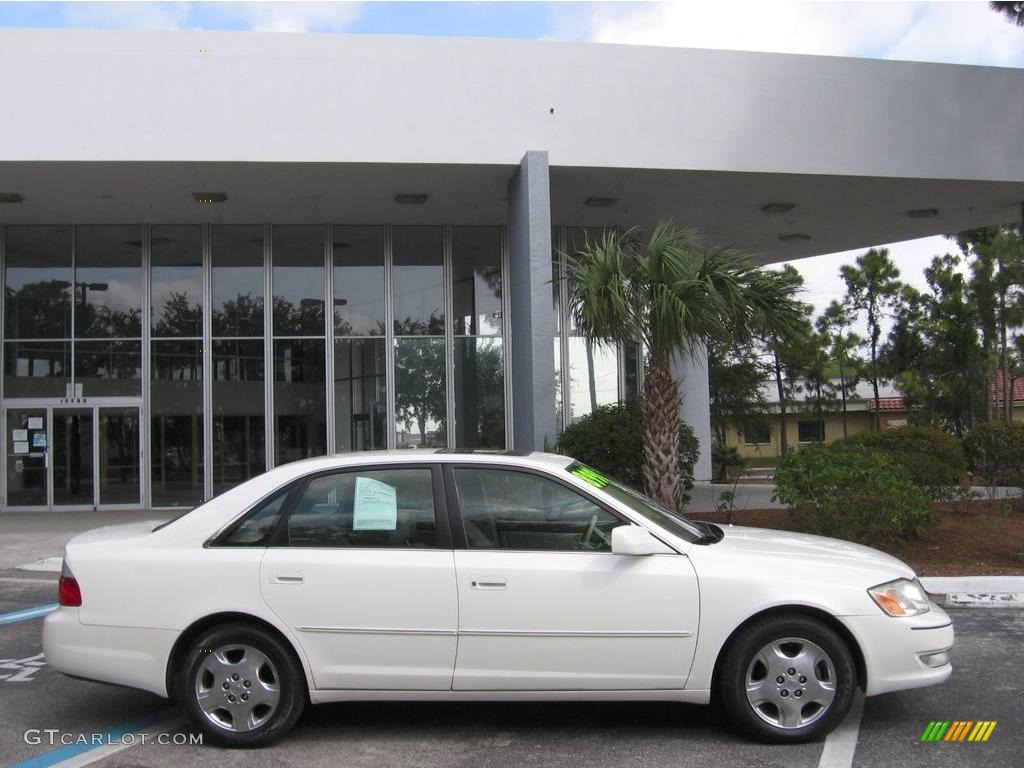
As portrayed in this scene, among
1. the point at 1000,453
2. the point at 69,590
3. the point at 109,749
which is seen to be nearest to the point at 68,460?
the point at 69,590

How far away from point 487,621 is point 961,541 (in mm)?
7675

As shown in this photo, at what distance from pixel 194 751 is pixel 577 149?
10768 millimetres

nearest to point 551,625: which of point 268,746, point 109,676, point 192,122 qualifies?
point 268,746

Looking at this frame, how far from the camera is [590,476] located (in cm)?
503

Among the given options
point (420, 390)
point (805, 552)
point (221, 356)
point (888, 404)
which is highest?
point (221, 356)

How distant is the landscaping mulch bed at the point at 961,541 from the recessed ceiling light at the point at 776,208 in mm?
6458

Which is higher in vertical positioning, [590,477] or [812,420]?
[812,420]

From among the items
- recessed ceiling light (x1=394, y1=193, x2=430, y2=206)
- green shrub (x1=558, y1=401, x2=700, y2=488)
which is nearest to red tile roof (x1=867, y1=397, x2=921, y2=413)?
green shrub (x1=558, y1=401, x2=700, y2=488)

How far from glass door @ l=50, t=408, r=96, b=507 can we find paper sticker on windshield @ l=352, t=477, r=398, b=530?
1386 centimetres

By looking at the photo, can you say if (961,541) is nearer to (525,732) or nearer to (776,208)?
(525,732)

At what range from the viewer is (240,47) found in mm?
12836

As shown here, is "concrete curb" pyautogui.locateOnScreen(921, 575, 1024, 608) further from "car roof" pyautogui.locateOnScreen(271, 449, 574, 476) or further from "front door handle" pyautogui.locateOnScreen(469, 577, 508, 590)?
"front door handle" pyautogui.locateOnScreen(469, 577, 508, 590)

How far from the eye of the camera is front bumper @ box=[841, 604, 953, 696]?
440cm

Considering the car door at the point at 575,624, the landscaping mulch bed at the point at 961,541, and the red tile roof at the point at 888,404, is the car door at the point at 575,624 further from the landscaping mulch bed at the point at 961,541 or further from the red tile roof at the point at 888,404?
the red tile roof at the point at 888,404
